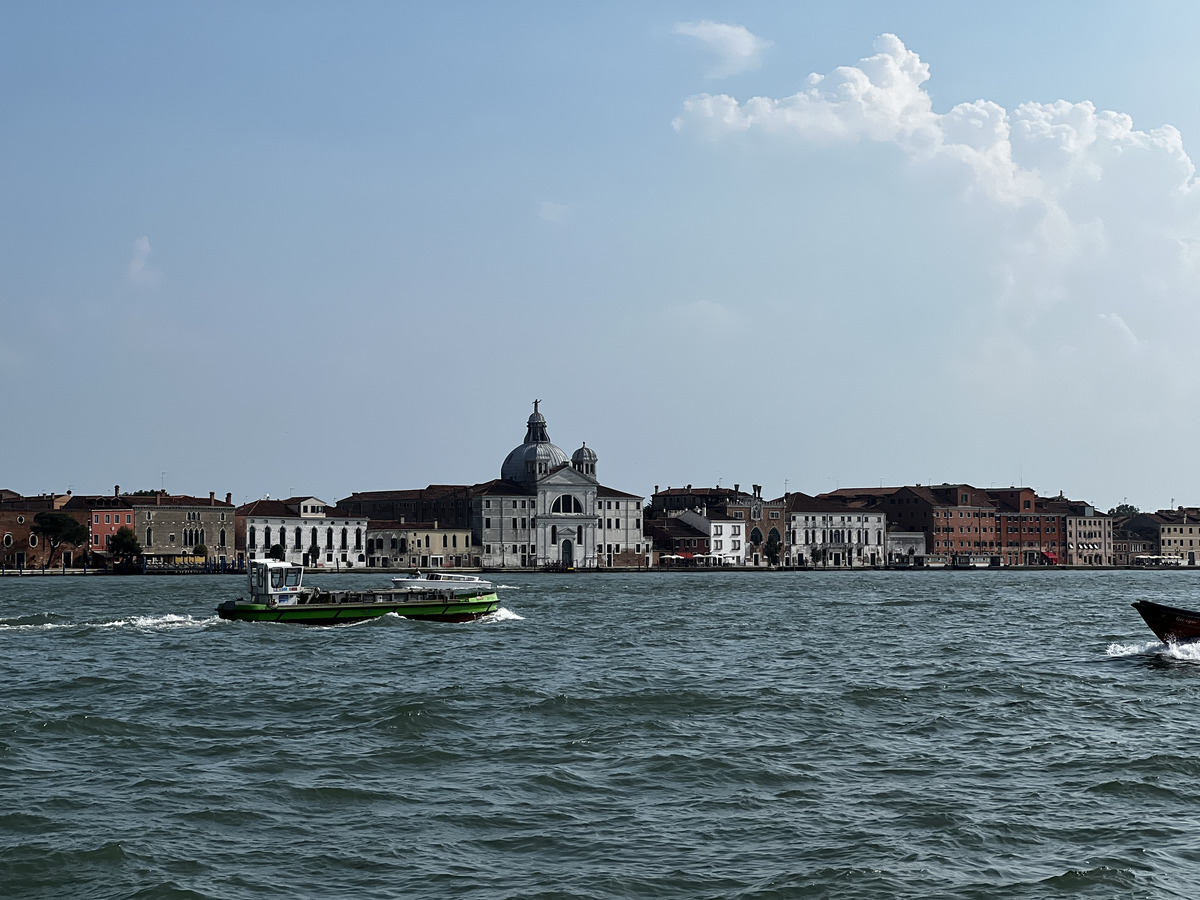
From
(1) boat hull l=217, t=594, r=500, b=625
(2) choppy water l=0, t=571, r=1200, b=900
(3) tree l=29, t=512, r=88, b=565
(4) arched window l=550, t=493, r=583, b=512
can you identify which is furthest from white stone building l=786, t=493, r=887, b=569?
(2) choppy water l=0, t=571, r=1200, b=900

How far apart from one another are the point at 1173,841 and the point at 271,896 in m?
8.63

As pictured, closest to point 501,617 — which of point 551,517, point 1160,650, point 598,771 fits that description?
point 1160,650

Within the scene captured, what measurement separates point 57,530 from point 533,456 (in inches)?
1715

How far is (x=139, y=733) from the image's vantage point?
21.0 m

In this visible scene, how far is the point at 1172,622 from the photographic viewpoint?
1304 inches

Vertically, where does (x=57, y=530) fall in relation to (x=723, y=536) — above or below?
above

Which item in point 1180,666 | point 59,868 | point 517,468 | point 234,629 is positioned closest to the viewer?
point 59,868

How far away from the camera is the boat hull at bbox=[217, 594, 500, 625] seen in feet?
146

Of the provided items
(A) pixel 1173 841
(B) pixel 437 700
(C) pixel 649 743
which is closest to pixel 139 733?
(B) pixel 437 700

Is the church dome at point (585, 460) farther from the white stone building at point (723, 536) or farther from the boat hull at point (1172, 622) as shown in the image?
the boat hull at point (1172, 622)

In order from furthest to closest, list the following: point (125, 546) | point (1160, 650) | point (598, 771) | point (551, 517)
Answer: point (551, 517) < point (125, 546) < point (1160, 650) < point (598, 771)

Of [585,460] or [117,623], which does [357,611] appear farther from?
[585,460]

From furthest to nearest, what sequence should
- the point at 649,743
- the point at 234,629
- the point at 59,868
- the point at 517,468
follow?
the point at 517,468
the point at 234,629
the point at 649,743
the point at 59,868

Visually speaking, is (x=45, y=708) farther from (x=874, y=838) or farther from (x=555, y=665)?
(x=874, y=838)
